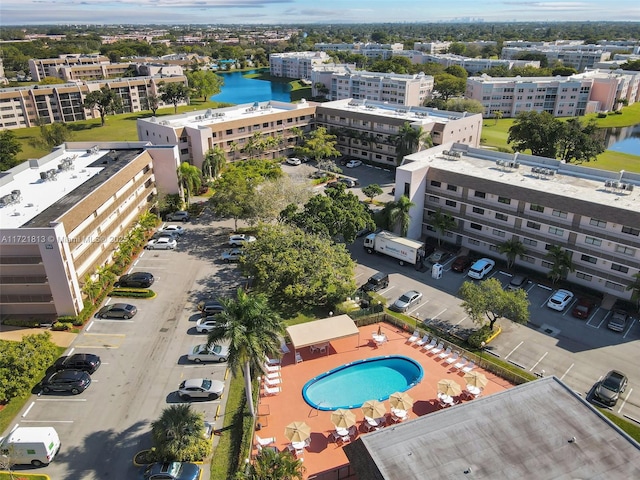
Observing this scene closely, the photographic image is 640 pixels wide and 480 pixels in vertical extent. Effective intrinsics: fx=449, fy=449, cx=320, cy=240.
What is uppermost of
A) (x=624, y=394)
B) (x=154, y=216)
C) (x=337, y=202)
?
(x=337, y=202)

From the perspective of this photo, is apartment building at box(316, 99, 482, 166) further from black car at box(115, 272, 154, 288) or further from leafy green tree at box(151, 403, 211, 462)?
leafy green tree at box(151, 403, 211, 462)

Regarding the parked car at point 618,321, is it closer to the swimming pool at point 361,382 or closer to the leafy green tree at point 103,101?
the swimming pool at point 361,382

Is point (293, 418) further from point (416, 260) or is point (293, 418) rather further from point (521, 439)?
point (416, 260)

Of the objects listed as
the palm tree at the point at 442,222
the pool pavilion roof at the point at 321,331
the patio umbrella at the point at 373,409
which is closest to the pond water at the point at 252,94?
the palm tree at the point at 442,222

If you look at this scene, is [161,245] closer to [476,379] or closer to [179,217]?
[179,217]

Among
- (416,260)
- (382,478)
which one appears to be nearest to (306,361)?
(382,478)

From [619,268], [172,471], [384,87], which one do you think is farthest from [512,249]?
[384,87]
